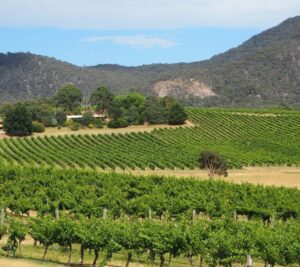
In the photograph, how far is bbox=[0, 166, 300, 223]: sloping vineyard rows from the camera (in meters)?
38.9

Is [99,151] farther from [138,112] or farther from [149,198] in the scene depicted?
[149,198]

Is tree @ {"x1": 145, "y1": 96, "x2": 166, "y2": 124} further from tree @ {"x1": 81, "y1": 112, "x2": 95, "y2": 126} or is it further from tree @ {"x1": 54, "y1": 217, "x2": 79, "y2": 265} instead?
tree @ {"x1": 54, "y1": 217, "x2": 79, "y2": 265}

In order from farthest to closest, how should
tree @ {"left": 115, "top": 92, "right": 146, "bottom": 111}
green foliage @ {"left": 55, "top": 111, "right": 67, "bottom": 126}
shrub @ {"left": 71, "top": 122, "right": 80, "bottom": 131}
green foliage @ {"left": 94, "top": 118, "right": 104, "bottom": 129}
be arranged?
tree @ {"left": 115, "top": 92, "right": 146, "bottom": 111} < green foliage @ {"left": 55, "top": 111, "right": 67, "bottom": 126} < green foliage @ {"left": 94, "top": 118, "right": 104, "bottom": 129} < shrub @ {"left": 71, "top": 122, "right": 80, "bottom": 131}

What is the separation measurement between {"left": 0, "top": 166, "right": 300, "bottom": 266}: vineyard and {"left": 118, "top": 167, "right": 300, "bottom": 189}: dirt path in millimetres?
20521

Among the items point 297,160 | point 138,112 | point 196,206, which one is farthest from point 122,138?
point 196,206

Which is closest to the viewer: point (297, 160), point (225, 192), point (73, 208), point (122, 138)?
point (73, 208)

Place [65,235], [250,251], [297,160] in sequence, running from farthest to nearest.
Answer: [297,160] → [65,235] → [250,251]

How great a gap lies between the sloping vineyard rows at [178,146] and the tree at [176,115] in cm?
310

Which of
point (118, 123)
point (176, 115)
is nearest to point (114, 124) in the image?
point (118, 123)

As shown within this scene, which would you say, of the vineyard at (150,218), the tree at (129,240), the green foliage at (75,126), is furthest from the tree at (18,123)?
the tree at (129,240)

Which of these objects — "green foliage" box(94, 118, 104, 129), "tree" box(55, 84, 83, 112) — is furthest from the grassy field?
"tree" box(55, 84, 83, 112)

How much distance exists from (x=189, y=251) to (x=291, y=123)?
3769 inches

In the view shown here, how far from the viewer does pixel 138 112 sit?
396 ft

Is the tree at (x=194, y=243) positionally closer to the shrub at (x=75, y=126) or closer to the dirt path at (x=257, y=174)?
the dirt path at (x=257, y=174)
